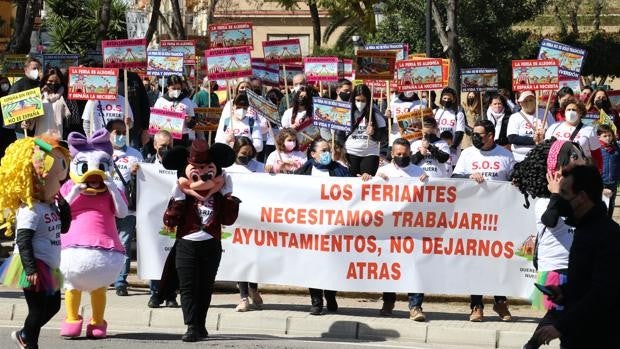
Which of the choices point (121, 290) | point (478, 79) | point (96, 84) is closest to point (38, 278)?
point (121, 290)

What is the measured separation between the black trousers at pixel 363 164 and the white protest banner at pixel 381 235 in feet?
9.18

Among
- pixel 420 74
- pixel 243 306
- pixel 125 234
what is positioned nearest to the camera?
pixel 243 306

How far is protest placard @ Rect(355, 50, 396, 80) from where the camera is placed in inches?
613

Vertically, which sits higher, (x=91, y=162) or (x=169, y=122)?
(x=91, y=162)

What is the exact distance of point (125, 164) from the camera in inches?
506

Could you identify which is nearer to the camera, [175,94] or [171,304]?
[171,304]

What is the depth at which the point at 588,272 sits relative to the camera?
6176mm

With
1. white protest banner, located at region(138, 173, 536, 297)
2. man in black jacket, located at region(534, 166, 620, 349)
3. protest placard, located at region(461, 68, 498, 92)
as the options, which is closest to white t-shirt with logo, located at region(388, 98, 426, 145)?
protest placard, located at region(461, 68, 498, 92)

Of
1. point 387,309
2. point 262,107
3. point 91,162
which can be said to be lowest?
point 387,309

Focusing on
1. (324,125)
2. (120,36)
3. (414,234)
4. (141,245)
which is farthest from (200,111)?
(120,36)

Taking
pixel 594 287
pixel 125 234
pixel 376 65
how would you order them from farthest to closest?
1. pixel 376 65
2. pixel 125 234
3. pixel 594 287

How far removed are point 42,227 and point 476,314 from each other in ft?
13.0

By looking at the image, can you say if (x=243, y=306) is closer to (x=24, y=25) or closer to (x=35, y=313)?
(x=35, y=313)

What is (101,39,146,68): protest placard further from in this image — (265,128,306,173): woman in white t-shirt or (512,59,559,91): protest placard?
(512,59,559,91): protest placard
